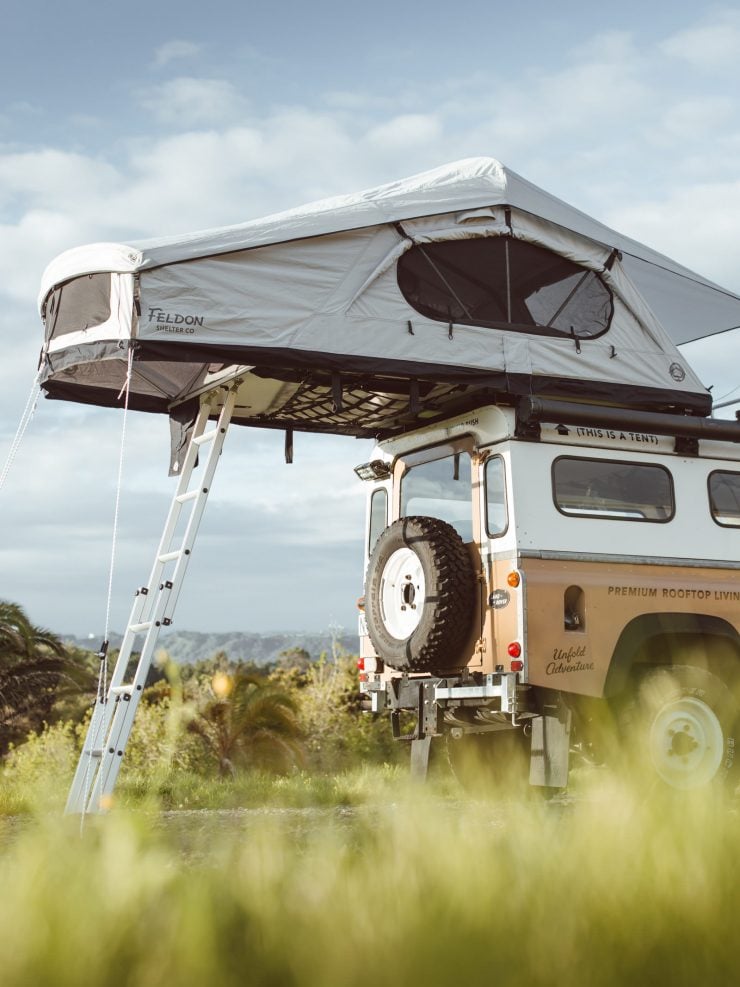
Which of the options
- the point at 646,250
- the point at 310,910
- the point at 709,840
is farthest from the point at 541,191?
the point at 310,910

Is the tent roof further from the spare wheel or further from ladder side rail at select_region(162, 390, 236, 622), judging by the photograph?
the spare wheel

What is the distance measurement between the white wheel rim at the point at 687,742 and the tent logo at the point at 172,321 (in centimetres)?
428

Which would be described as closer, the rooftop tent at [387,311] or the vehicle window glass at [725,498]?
the rooftop tent at [387,311]

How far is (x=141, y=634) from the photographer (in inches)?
336

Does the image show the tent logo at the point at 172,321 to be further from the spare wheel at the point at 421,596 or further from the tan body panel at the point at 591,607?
the tan body panel at the point at 591,607

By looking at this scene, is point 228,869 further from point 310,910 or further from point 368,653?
point 368,653

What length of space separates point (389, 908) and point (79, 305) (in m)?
6.00

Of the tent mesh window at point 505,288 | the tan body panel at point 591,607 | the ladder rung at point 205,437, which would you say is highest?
the tent mesh window at point 505,288

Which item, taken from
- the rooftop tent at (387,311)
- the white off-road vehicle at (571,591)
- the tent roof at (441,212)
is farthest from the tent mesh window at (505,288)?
the white off-road vehicle at (571,591)

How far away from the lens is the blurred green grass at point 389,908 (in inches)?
93.9

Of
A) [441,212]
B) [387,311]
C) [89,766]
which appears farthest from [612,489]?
[89,766]

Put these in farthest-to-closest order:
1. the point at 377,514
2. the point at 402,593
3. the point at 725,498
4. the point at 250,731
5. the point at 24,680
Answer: the point at 24,680 → the point at 250,731 → the point at 377,514 → the point at 725,498 → the point at 402,593

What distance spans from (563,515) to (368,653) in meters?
2.30

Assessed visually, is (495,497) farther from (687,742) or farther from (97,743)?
(97,743)
